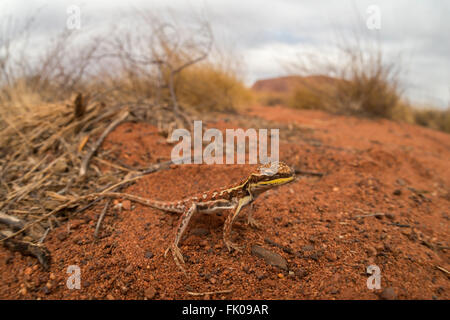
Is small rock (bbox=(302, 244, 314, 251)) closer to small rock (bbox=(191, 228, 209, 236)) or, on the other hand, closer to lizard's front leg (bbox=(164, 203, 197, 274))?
small rock (bbox=(191, 228, 209, 236))

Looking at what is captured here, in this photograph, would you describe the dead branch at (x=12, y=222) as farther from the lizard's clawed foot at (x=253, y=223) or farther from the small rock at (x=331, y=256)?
the small rock at (x=331, y=256)

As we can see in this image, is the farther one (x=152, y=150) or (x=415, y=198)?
(x=152, y=150)

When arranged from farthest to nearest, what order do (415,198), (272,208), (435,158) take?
(435,158), (415,198), (272,208)

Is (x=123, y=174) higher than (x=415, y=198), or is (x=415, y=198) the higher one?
(x=123, y=174)

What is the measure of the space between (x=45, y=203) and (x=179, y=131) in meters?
2.54

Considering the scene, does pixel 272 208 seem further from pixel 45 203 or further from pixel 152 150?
pixel 45 203

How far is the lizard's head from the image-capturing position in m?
2.52

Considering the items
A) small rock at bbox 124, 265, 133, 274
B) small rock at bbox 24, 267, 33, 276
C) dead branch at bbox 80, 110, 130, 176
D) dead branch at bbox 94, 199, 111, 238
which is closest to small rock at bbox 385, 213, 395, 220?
small rock at bbox 124, 265, 133, 274

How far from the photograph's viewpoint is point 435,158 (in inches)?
256

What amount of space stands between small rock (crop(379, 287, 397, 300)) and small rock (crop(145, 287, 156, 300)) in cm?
175

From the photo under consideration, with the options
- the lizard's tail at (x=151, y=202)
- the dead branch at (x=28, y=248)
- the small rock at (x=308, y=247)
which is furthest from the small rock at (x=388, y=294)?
the dead branch at (x=28, y=248)

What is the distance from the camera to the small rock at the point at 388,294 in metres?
2.09

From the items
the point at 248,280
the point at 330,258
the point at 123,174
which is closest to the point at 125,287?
the point at 248,280

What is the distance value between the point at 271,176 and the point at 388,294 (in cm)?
125
